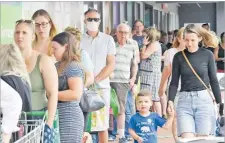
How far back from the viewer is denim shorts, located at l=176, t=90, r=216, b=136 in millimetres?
6391

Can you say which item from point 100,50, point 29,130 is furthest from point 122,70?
point 29,130

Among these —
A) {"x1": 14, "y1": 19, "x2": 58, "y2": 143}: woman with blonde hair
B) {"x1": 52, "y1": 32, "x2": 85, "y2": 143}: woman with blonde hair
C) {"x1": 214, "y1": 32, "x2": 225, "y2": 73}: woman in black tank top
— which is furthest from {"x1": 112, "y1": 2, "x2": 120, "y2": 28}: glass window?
{"x1": 14, "y1": 19, "x2": 58, "y2": 143}: woman with blonde hair

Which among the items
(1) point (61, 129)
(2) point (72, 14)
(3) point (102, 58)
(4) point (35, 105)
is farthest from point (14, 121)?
(2) point (72, 14)

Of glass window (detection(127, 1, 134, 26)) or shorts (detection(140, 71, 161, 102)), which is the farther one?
glass window (detection(127, 1, 134, 26))

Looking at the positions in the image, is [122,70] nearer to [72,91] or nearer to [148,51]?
[148,51]

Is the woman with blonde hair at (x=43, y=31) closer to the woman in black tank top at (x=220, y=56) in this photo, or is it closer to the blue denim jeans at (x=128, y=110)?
the blue denim jeans at (x=128, y=110)

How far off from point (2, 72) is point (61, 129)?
3.70ft

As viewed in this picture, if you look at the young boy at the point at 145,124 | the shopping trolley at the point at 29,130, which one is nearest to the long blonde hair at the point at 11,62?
the shopping trolley at the point at 29,130

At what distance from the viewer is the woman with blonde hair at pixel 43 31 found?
6516mm

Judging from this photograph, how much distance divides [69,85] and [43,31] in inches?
42.4

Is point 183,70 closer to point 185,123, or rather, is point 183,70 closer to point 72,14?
point 185,123

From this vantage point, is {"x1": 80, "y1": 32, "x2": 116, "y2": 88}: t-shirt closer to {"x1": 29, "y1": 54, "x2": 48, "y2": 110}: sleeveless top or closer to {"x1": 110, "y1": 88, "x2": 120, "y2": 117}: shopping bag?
{"x1": 110, "y1": 88, "x2": 120, "y2": 117}: shopping bag

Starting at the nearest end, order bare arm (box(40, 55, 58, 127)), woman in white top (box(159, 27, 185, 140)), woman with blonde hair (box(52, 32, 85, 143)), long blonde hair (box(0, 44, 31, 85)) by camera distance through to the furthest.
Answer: long blonde hair (box(0, 44, 31, 85))
bare arm (box(40, 55, 58, 127))
woman with blonde hair (box(52, 32, 85, 143))
woman in white top (box(159, 27, 185, 140))

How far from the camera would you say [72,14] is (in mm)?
13555
